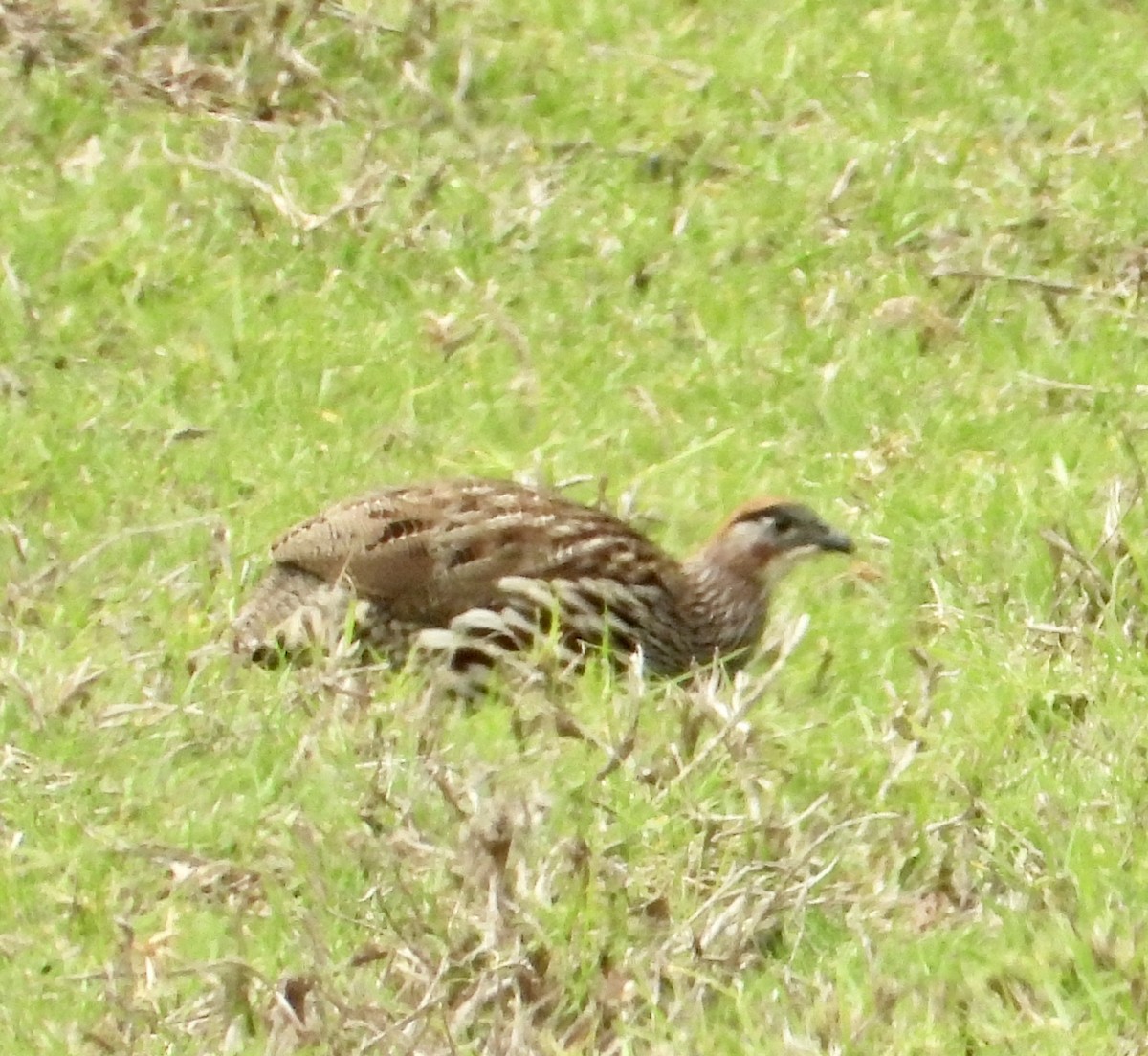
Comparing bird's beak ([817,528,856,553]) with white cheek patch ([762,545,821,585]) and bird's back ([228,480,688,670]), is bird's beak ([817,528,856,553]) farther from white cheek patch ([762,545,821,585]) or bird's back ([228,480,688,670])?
bird's back ([228,480,688,670])

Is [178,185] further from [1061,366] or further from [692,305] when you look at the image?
[1061,366]

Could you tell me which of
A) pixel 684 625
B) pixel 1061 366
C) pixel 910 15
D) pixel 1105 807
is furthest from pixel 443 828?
pixel 910 15

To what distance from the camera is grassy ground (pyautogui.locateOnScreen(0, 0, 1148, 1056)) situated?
5473mm

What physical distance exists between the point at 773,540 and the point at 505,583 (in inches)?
30.3

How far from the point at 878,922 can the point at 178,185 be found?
5303mm

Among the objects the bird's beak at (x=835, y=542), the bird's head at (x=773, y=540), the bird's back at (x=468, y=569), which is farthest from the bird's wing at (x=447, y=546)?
the bird's beak at (x=835, y=542)

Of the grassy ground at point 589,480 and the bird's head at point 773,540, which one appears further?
the bird's head at point 773,540

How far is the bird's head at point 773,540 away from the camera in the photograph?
7773 mm

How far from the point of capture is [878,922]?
18.5 ft

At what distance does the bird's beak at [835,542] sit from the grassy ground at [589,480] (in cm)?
15

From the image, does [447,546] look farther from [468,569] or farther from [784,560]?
[784,560]

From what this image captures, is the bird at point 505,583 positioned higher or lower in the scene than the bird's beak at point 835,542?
lower

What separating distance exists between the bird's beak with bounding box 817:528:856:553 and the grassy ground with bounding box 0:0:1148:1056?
15 centimetres

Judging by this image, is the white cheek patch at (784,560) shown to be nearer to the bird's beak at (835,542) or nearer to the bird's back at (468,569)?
the bird's beak at (835,542)
